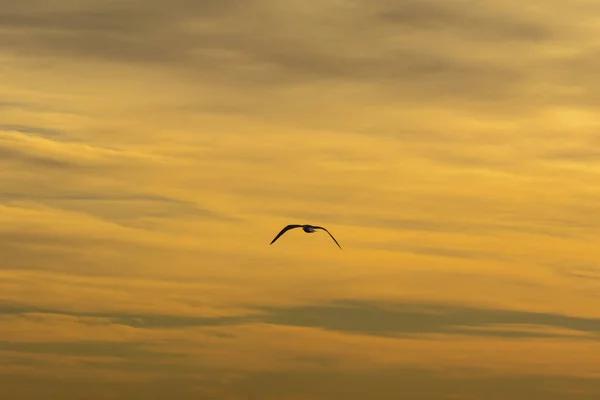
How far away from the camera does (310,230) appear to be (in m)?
166
